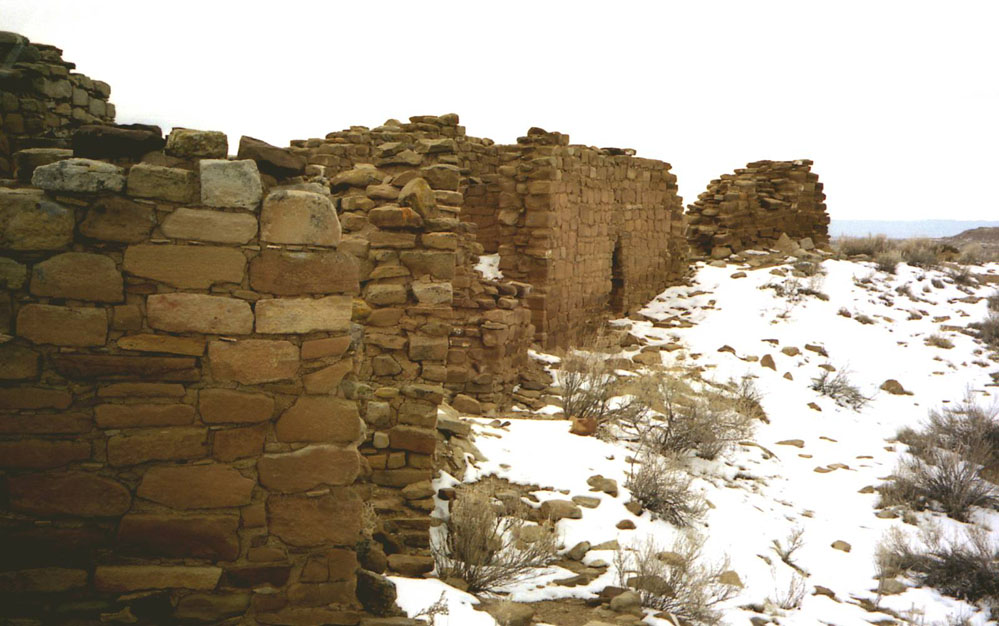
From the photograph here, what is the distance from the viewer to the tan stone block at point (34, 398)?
8.23 feet

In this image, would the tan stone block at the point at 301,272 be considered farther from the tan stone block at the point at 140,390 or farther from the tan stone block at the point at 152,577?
the tan stone block at the point at 152,577

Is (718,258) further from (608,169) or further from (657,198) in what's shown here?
→ (608,169)

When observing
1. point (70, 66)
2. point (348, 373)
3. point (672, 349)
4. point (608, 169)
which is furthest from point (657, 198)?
point (348, 373)

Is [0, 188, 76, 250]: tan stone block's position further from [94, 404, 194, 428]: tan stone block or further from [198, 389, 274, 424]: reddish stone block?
[198, 389, 274, 424]: reddish stone block

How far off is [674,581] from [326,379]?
309cm

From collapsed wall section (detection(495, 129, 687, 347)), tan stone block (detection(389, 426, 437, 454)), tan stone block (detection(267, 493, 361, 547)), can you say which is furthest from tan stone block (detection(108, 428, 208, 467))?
collapsed wall section (detection(495, 129, 687, 347))

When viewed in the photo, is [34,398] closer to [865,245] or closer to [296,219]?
[296,219]

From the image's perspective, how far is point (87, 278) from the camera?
2549mm

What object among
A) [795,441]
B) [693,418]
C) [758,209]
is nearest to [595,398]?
[693,418]

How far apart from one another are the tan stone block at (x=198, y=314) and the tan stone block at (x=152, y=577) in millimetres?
864

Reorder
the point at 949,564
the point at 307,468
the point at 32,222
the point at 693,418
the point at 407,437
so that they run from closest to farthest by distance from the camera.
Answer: the point at 32,222, the point at 307,468, the point at 407,437, the point at 949,564, the point at 693,418

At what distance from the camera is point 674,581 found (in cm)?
486

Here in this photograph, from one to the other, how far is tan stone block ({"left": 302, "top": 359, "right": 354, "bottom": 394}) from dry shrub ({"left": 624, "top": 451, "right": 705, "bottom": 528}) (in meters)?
3.89

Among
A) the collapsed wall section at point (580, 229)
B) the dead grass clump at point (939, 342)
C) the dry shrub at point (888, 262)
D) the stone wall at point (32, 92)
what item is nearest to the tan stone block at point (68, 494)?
the stone wall at point (32, 92)
